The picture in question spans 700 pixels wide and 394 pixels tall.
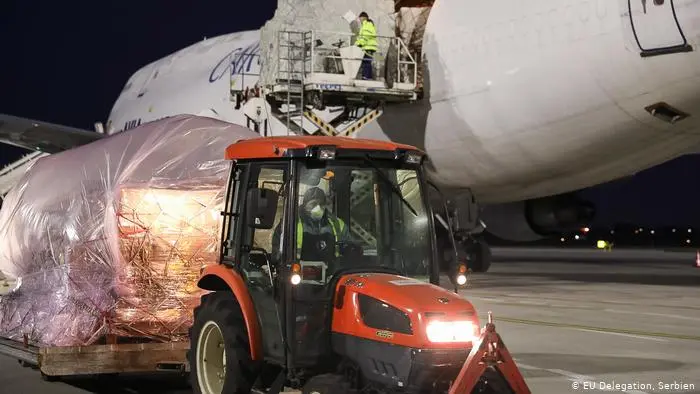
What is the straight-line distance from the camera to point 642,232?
228ft

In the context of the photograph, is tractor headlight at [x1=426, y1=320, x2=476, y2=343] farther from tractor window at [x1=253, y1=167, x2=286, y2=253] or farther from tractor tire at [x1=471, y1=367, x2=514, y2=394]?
tractor window at [x1=253, y1=167, x2=286, y2=253]

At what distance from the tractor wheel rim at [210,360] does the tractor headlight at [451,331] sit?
1.97m

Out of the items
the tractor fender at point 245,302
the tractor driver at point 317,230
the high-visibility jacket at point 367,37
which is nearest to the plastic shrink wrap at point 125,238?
the tractor fender at point 245,302

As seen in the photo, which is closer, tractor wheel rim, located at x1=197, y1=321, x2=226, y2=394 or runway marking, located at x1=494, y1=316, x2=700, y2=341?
tractor wheel rim, located at x1=197, y1=321, x2=226, y2=394

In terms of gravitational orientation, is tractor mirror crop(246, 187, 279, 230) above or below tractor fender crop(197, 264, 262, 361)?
above

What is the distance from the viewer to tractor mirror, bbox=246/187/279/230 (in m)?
6.41

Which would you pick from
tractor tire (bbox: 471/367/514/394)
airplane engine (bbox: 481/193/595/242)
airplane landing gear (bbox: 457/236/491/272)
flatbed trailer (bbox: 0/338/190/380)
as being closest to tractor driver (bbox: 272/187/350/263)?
tractor tire (bbox: 471/367/514/394)

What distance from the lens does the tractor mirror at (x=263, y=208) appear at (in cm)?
641

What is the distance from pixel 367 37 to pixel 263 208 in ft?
31.4

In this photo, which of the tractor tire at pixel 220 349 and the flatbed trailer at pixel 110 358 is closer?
the tractor tire at pixel 220 349

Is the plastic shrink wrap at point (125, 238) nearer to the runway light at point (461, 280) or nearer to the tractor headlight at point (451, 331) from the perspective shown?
the runway light at point (461, 280)

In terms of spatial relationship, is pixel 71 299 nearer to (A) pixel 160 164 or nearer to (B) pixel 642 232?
(A) pixel 160 164

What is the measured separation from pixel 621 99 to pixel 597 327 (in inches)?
126

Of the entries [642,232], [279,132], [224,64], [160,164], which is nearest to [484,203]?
[279,132]
